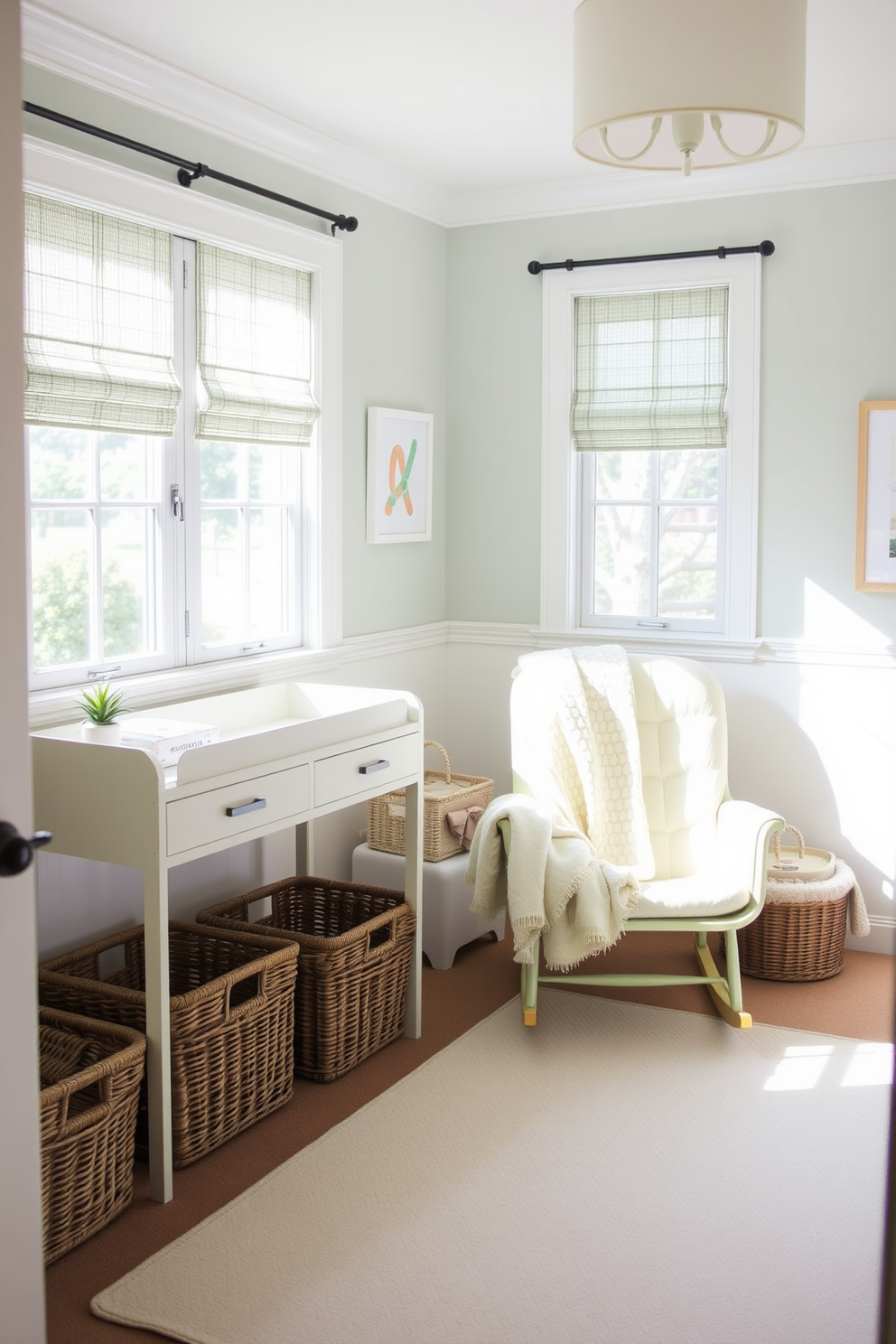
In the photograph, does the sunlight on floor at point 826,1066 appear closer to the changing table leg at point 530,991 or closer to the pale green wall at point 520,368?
the changing table leg at point 530,991

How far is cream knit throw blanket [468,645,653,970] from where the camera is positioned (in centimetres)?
332

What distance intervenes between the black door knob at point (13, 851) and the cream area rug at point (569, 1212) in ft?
3.43

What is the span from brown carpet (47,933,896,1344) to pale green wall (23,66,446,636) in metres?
1.30

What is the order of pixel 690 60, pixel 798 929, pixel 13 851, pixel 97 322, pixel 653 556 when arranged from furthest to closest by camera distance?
pixel 653 556, pixel 798 929, pixel 97 322, pixel 690 60, pixel 13 851

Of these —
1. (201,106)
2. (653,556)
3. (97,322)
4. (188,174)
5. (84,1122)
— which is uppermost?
(201,106)

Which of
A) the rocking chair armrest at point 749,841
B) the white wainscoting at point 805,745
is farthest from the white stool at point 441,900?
the rocking chair armrest at point 749,841

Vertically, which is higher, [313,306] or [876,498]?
[313,306]

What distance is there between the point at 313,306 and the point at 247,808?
186 centimetres

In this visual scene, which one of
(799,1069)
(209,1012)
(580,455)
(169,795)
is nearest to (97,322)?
(169,795)

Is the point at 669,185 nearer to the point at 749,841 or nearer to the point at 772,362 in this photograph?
the point at 772,362

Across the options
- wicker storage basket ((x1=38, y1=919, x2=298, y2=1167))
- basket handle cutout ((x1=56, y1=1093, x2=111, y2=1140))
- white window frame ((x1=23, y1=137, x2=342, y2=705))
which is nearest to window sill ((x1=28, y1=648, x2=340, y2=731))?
white window frame ((x1=23, y1=137, x2=342, y2=705))

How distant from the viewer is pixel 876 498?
403 cm

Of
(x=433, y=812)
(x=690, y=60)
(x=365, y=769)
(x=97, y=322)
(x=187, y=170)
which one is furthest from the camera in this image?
(x=433, y=812)

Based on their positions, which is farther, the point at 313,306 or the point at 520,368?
the point at 520,368
